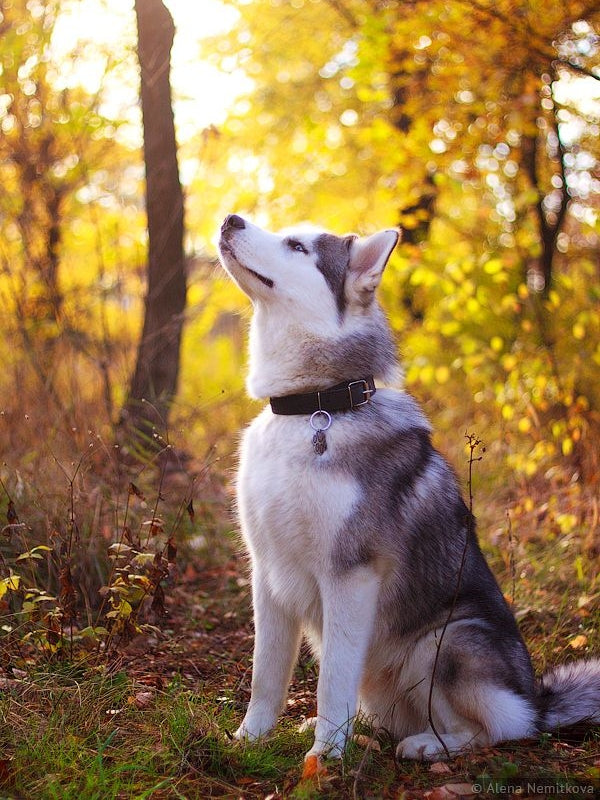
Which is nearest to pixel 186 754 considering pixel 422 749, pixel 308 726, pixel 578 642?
pixel 308 726

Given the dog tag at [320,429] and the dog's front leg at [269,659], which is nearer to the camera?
the dog tag at [320,429]

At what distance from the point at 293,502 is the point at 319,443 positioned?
237mm

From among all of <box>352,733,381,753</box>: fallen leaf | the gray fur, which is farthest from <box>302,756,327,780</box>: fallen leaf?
the gray fur

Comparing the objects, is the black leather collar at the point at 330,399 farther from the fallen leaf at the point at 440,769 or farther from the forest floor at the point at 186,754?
the fallen leaf at the point at 440,769

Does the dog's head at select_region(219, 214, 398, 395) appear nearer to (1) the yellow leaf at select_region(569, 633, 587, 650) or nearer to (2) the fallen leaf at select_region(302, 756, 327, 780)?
(2) the fallen leaf at select_region(302, 756, 327, 780)

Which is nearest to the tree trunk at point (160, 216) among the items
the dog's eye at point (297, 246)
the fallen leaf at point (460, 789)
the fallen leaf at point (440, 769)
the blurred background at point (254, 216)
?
the blurred background at point (254, 216)

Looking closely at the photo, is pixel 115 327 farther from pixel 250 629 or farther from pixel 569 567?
pixel 569 567

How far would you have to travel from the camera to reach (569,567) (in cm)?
486

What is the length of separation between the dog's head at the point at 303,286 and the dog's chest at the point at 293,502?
27 cm

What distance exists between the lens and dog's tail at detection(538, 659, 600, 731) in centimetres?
314

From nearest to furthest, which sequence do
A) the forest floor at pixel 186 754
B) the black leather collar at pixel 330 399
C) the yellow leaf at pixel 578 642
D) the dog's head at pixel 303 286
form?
→ the forest floor at pixel 186 754, the black leather collar at pixel 330 399, the dog's head at pixel 303 286, the yellow leaf at pixel 578 642

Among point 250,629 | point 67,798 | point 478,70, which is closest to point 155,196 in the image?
point 478,70

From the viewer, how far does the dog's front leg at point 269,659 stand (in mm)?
3162

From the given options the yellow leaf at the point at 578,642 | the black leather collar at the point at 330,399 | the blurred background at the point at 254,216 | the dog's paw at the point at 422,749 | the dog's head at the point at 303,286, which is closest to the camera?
the dog's paw at the point at 422,749
